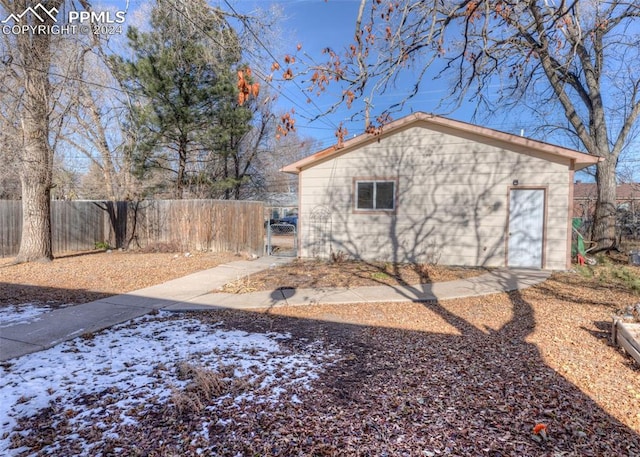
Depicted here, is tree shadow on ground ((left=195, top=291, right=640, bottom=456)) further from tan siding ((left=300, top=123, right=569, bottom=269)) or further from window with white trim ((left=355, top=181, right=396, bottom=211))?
window with white trim ((left=355, top=181, right=396, bottom=211))

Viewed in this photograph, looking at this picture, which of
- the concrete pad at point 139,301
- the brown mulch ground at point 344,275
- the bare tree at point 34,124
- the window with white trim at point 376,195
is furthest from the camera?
the window with white trim at point 376,195

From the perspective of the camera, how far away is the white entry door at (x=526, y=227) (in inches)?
343

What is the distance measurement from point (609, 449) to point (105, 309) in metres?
5.82

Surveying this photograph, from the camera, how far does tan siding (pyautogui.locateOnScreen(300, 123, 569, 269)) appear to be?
8688 mm

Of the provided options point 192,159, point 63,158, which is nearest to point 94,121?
point 63,158

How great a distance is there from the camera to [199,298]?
237 inches

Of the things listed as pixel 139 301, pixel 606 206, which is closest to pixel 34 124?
pixel 139 301

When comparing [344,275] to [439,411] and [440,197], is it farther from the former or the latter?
[439,411]

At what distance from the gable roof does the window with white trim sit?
1.20 metres

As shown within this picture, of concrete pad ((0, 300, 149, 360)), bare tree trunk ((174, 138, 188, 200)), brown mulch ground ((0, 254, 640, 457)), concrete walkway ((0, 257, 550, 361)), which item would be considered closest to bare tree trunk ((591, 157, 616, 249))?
concrete walkway ((0, 257, 550, 361))

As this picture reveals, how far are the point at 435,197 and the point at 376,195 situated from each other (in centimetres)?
162

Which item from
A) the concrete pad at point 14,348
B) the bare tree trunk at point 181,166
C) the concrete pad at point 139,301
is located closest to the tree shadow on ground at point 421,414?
the concrete pad at point 14,348

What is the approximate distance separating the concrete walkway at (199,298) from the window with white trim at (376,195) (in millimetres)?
3174

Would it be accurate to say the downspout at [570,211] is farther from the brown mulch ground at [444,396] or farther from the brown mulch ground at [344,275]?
the brown mulch ground at [444,396]
